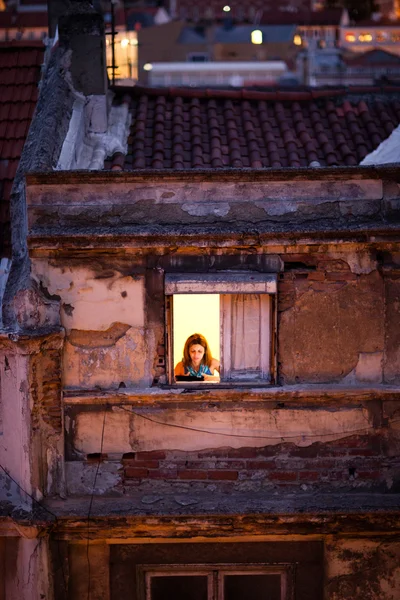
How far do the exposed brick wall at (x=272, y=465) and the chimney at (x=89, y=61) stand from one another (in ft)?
15.9

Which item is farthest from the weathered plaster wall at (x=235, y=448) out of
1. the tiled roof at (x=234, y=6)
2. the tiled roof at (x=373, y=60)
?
the tiled roof at (x=234, y=6)

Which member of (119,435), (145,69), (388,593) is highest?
(145,69)

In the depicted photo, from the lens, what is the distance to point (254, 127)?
44.8 ft

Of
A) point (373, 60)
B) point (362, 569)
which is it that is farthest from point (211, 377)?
point (373, 60)

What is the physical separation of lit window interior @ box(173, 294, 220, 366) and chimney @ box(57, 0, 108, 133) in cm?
320

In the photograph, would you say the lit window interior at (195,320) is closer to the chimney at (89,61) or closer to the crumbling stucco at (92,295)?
the crumbling stucco at (92,295)

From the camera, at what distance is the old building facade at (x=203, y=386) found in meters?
10.2

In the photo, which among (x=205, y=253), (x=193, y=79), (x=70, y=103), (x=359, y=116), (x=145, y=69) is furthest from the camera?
(x=193, y=79)

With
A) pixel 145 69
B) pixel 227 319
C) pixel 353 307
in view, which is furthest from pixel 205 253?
pixel 145 69

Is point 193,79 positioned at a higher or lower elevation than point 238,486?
higher

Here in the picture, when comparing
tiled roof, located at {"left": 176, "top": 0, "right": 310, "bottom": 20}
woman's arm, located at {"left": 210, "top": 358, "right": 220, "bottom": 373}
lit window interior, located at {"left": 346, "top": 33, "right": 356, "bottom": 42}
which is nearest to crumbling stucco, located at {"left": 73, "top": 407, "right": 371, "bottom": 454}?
woman's arm, located at {"left": 210, "top": 358, "right": 220, "bottom": 373}

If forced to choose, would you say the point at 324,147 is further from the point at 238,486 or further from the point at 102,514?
the point at 102,514

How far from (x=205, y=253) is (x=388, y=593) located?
14.6 ft

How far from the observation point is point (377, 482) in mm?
10625
